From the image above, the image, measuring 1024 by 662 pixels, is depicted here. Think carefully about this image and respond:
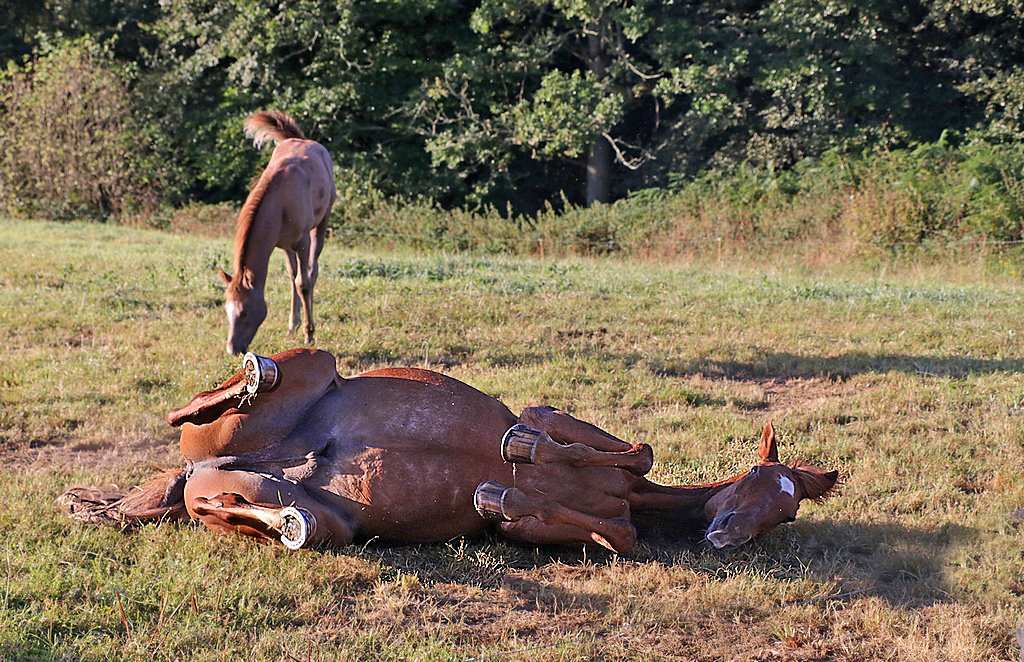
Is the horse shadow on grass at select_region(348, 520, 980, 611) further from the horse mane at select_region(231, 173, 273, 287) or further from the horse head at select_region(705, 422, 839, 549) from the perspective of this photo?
the horse mane at select_region(231, 173, 273, 287)

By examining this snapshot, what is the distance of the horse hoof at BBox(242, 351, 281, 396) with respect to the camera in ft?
10.1

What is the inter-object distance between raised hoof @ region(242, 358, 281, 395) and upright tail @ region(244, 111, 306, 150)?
7558mm

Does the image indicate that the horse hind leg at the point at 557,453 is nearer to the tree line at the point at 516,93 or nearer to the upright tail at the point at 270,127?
the upright tail at the point at 270,127

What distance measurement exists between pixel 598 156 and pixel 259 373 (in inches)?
814

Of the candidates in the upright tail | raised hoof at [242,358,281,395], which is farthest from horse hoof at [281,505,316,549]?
the upright tail

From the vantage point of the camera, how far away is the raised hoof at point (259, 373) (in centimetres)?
307

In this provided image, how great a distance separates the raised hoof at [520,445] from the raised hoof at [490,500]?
11cm

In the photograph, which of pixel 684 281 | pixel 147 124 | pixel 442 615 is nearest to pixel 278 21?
pixel 147 124

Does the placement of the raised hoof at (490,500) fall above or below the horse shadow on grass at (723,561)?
above

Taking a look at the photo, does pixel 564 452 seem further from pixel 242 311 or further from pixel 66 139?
pixel 66 139

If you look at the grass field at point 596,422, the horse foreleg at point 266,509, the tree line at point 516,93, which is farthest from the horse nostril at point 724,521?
the tree line at point 516,93

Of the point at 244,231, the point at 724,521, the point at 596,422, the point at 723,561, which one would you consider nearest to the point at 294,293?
the point at 244,231

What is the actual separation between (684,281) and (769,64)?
1100cm

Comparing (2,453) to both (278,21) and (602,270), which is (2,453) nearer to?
(602,270)
